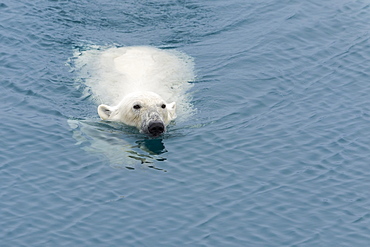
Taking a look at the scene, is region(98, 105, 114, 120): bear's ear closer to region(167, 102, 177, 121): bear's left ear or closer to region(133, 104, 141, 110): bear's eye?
region(133, 104, 141, 110): bear's eye

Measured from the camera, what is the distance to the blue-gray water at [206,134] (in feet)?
50.8

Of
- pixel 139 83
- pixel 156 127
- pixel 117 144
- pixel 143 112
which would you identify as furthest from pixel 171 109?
pixel 117 144

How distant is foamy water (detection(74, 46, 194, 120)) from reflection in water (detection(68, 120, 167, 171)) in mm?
1157

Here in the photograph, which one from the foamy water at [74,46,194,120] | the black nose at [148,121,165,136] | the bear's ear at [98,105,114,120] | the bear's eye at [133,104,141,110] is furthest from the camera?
the foamy water at [74,46,194,120]

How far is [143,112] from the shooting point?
1914cm

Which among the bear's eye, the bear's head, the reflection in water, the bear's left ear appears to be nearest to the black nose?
the bear's head

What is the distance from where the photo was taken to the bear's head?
744 inches

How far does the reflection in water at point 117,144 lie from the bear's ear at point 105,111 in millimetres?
171

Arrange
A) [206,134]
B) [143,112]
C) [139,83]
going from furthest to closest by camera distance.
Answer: [139,83] → [206,134] → [143,112]

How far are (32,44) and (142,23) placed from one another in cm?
372

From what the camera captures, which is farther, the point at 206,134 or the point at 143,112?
the point at 206,134

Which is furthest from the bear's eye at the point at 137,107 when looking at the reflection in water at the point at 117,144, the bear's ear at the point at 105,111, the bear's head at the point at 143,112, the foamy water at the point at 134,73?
the foamy water at the point at 134,73

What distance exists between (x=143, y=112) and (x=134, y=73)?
239 centimetres

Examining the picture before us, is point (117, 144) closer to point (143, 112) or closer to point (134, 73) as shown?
point (143, 112)
